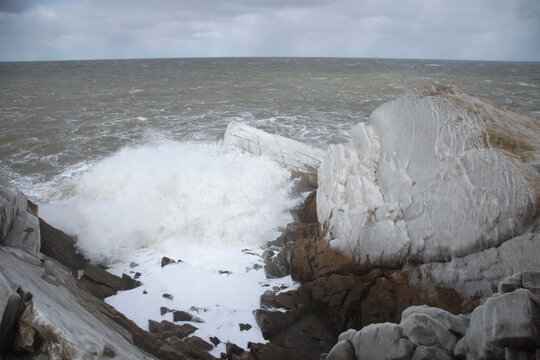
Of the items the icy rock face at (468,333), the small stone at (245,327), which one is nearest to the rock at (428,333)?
the icy rock face at (468,333)

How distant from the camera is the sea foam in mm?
9070

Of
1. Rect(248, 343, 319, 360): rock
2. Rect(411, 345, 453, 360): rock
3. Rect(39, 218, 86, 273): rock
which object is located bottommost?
Rect(248, 343, 319, 360): rock

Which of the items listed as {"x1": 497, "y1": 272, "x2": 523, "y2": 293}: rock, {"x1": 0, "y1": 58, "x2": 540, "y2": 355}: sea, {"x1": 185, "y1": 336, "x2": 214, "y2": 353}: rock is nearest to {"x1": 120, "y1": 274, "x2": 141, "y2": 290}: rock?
{"x1": 0, "y1": 58, "x2": 540, "y2": 355}: sea

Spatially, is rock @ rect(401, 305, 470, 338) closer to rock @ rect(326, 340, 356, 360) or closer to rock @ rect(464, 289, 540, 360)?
rock @ rect(464, 289, 540, 360)

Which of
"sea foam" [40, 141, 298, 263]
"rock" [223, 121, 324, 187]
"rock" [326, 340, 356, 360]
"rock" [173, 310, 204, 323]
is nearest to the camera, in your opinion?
"rock" [326, 340, 356, 360]

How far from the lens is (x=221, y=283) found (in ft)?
23.9

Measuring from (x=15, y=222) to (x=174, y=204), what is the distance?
4858 mm

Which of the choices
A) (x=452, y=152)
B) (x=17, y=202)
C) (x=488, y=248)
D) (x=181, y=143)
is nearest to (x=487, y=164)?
(x=452, y=152)

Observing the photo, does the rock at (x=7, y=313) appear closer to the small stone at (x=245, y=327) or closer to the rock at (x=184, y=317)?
the rock at (x=184, y=317)

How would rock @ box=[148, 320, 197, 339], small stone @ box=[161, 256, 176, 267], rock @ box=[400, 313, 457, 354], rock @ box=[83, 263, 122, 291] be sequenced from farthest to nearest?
small stone @ box=[161, 256, 176, 267] → rock @ box=[83, 263, 122, 291] → rock @ box=[148, 320, 197, 339] → rock @ box=[400, 313, 457, 354]

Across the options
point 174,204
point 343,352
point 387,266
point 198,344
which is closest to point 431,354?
point 343,352

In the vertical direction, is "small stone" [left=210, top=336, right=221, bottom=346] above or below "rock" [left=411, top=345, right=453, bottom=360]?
below

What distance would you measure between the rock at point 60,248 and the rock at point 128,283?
1.15 m

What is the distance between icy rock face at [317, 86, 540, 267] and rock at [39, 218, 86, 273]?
18.8 ft
